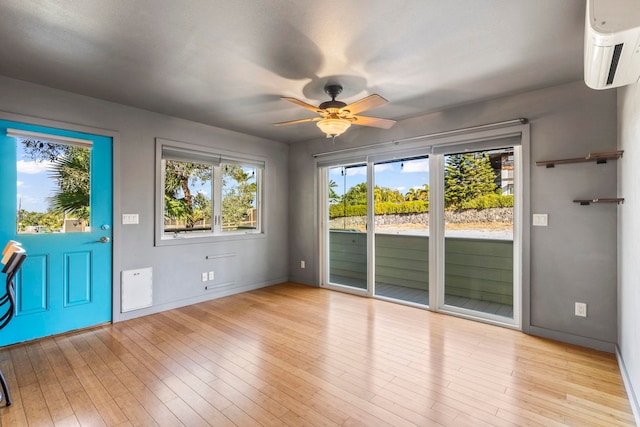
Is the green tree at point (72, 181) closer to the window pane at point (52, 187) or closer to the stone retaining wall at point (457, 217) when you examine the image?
the window pane at point (52, 187)

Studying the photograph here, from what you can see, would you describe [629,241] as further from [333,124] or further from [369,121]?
[333,124]

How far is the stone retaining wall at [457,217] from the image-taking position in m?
3.43

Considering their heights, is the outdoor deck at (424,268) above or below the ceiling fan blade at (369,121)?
below

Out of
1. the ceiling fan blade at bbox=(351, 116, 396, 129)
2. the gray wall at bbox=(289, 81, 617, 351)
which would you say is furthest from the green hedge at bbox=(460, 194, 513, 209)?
the ceiling fan blade at bbox=(351, 116, 396, 129)

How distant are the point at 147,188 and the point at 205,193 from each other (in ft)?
2.65

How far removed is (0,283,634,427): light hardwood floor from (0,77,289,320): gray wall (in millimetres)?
681

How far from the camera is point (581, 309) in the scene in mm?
2852

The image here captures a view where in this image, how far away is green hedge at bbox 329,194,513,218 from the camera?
3438mm

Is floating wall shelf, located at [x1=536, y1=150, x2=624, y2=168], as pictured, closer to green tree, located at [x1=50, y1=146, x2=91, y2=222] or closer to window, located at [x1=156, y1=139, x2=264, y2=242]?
window, located at [x1=156, y1=139, x2=264, y2=242]

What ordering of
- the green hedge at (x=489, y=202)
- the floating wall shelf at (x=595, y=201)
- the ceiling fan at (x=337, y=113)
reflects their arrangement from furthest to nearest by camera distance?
1. the green hedge at (x=489, y=202)
2. the ceiling fan at (x=337, y=113)
3. the floating wall shelf at (x=595, y=201)

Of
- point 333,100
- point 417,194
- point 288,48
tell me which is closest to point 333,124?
point 333,100

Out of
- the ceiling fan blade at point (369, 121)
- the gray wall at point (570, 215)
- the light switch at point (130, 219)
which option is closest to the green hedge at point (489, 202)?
the gray wall at point (570, 215)

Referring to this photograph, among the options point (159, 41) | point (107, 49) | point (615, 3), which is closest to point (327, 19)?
point (159, 41)

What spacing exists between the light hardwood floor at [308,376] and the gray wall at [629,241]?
9.7 inches
